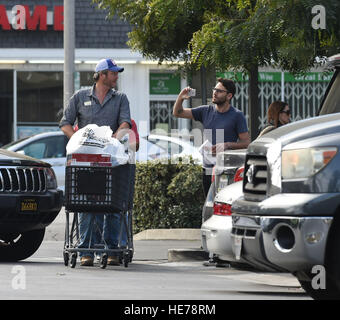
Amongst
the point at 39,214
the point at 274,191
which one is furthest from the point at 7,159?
the point at 274,191

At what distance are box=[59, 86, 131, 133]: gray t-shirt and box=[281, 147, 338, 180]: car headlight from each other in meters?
4.42

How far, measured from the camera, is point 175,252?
12.5m

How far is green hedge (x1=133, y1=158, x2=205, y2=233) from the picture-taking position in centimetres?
1433

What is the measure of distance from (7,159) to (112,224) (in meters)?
1.26

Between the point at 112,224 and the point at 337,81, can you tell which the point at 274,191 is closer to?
the point at 337,81

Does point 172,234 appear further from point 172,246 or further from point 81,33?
point 81,33

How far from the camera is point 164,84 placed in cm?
2722

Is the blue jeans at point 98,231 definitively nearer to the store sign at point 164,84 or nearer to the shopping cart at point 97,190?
the shopping cart at point 97,190

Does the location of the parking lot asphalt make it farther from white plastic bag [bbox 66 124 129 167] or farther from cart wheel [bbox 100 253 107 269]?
white plastic bag [bbox 66 124 129 167]

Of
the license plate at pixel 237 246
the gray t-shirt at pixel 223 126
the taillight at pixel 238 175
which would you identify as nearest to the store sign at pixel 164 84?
the gray t-shirt at pixel 223 126

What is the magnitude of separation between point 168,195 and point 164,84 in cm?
1282

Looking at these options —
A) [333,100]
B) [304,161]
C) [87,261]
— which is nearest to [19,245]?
[87,261]

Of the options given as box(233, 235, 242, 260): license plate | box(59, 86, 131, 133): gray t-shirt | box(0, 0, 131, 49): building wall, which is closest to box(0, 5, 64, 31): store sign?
box(0, 0, 131, 49): building wall

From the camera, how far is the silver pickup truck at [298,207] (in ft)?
22.1
